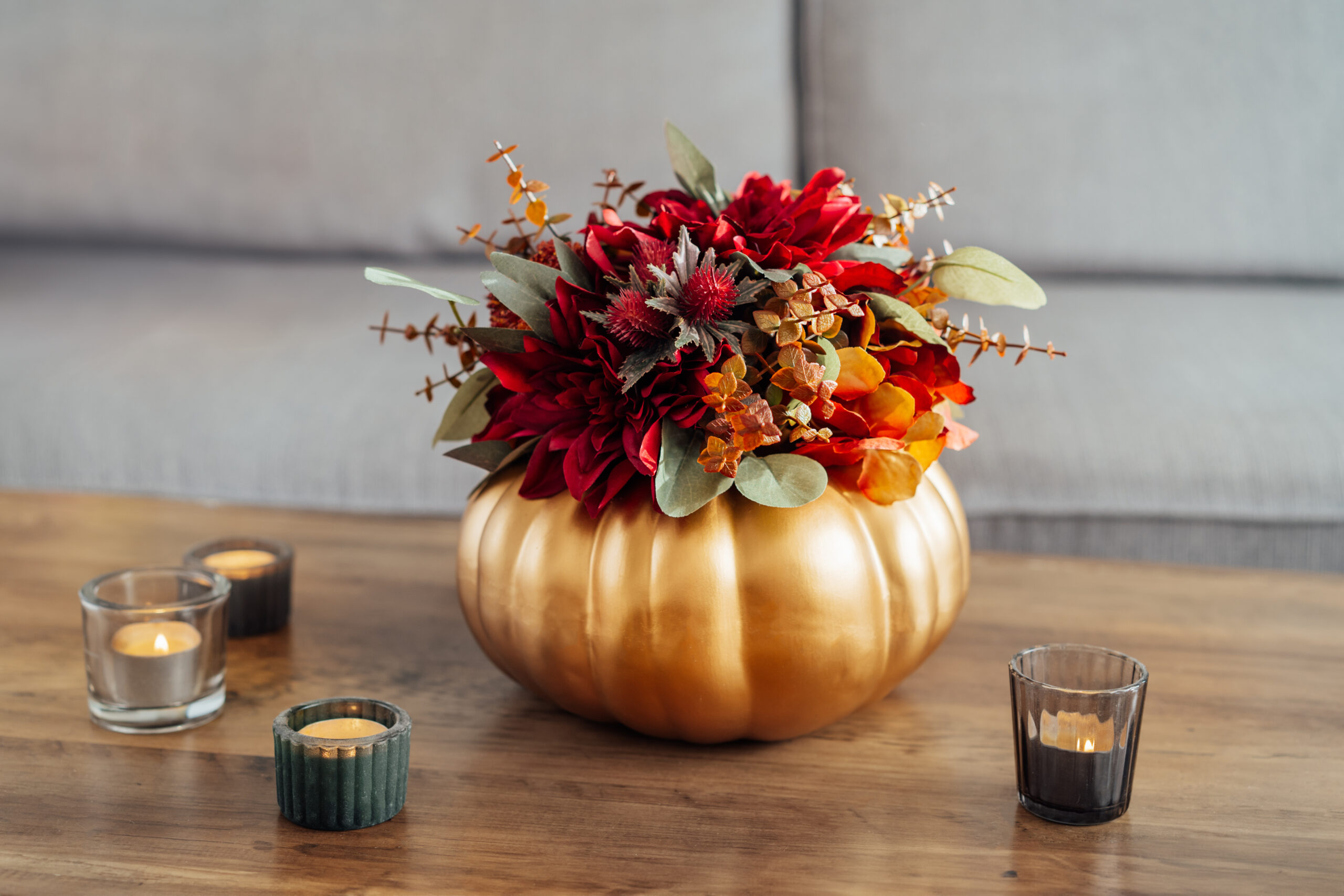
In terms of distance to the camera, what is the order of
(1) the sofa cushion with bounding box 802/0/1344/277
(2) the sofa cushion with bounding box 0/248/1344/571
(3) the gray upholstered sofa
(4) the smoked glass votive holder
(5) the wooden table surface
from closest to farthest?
1. (5) the wooden table surface
2. (4) the smoked glass votive holder
3. (2) the sofa cushion with bounding box 0/248/1344/571
4. (3) the gray upholstered sofa
5. (1) the sofa cushion with bounding box 802/0/1344/277

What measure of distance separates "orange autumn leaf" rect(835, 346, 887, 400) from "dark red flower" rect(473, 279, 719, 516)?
64mm

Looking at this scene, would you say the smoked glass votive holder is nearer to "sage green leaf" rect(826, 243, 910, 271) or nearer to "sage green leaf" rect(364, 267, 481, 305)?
"sage green leaf" rect(364, 267, 481, 305)

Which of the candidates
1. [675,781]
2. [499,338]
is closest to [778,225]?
[499,338]

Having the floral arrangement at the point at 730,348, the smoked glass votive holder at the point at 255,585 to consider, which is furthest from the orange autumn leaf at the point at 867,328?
the smoked glass votive holder at the point at 255,585

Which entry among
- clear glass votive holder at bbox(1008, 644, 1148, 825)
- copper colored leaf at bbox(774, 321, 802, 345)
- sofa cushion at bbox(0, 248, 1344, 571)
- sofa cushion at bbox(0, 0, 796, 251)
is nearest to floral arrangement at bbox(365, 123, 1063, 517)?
copper colored leaf at bbox(774, 321, 802, 345)

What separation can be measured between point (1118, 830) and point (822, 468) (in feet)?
0.69

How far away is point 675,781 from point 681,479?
151 mm

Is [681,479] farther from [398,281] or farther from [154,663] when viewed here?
[154,663]

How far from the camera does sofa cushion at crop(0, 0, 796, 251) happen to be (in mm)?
1580

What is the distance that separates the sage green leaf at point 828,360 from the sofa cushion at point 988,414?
712 millimetres

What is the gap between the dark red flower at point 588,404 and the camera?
1.64ft

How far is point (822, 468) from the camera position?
0.49 m

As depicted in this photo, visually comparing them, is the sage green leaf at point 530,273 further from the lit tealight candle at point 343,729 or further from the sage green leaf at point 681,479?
the lit tealight candle at point 343,729

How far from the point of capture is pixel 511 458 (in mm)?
569
